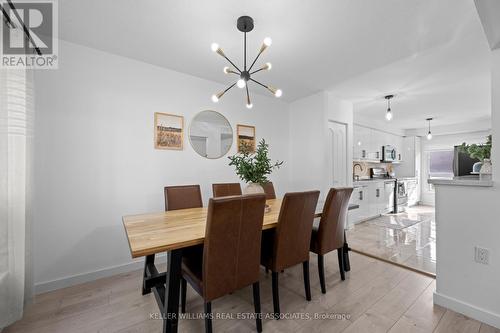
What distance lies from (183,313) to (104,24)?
2.67 metres

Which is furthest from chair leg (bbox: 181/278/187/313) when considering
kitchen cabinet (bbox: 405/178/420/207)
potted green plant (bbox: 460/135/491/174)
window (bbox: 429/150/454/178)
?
window (bbox: 429/150/454/178)

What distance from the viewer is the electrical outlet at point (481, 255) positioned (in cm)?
160

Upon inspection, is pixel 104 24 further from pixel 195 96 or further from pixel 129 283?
pixel 129 283

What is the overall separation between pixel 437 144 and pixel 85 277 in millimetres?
8839

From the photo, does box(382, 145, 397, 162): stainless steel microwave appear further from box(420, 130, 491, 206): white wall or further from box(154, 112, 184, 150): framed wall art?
box(154, 112, 184, 150): framed wall art

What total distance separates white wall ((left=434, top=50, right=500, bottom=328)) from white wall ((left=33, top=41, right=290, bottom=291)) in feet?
9.39

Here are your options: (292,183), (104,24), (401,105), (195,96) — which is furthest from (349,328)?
(401,105)

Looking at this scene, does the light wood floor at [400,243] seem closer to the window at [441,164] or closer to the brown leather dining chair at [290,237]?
the brown leather dining chair at [290,237]

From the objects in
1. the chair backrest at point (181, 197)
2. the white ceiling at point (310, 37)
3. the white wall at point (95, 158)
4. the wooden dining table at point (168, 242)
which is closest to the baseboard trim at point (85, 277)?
the white wall at point (95, 158)

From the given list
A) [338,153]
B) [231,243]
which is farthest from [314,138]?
[231,243]

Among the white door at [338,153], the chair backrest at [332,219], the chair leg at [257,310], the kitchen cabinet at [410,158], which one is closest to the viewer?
the chair leg at [257,310]

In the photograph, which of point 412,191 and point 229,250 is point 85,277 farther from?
point 412,191

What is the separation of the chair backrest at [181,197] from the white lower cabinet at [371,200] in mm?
3098

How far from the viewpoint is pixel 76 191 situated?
2219 millimetres
